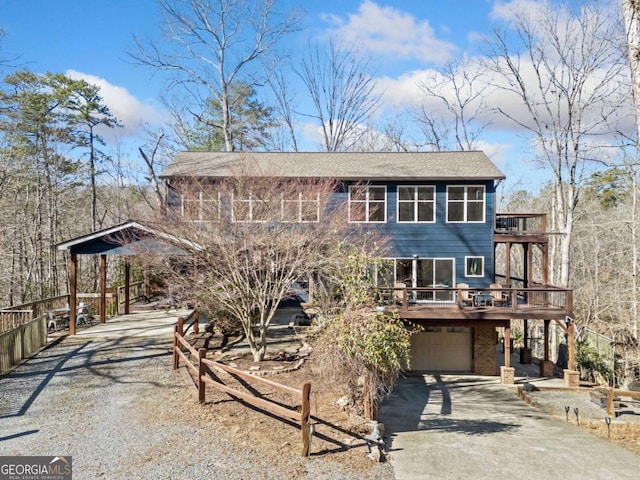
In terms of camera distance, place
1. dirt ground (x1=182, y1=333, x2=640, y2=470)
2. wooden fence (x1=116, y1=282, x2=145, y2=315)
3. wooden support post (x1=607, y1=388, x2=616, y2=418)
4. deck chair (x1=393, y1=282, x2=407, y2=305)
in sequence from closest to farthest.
Answer: dirt ground (x1=182, y1=333, x2=640, y2=470) → wooden support post (x1=607, y1=388, x2=616, y2=418) → deck chair (x1=393, y1=282, x2=407, y2=305) → wooden fence (x1=116, y1=282, x2=145, y2=315)

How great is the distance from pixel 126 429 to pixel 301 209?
7110 millimetres

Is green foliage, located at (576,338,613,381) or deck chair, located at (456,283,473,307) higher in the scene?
deck chair, located at (456,283,473,307)

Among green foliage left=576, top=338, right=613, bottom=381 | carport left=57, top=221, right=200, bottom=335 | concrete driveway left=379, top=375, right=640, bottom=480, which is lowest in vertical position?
green foliage left=576, top=338, right=613, bottom=381

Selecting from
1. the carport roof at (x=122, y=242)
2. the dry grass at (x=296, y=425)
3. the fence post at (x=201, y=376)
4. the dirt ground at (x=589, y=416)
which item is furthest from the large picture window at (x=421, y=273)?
the fence post at (x=201, y=376)

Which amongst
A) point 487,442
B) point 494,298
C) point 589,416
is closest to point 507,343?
point 494,298

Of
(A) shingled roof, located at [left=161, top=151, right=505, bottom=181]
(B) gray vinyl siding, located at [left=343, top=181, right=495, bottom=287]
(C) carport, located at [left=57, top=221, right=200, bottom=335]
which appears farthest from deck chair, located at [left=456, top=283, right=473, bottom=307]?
(C) carport, located at [left=57, top=221, right=200, bottom=335]

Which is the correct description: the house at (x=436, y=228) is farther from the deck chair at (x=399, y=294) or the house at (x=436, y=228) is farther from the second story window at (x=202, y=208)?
the second story window at (x=202, y=208)

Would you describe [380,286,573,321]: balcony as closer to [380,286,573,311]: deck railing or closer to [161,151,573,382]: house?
[380,286,573,311]: deck railing

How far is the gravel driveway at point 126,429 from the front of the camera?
552 cm

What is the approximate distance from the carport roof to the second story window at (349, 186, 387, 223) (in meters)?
7.06

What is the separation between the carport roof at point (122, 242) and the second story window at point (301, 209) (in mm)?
3389

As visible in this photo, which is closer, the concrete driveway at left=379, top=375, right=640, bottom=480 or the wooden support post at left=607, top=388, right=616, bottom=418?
the concrete driveway at left=379, top=375, right=640, bottom=480

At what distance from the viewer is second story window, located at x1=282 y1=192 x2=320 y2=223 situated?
11.3 m

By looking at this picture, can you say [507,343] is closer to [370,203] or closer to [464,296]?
[464,296]
